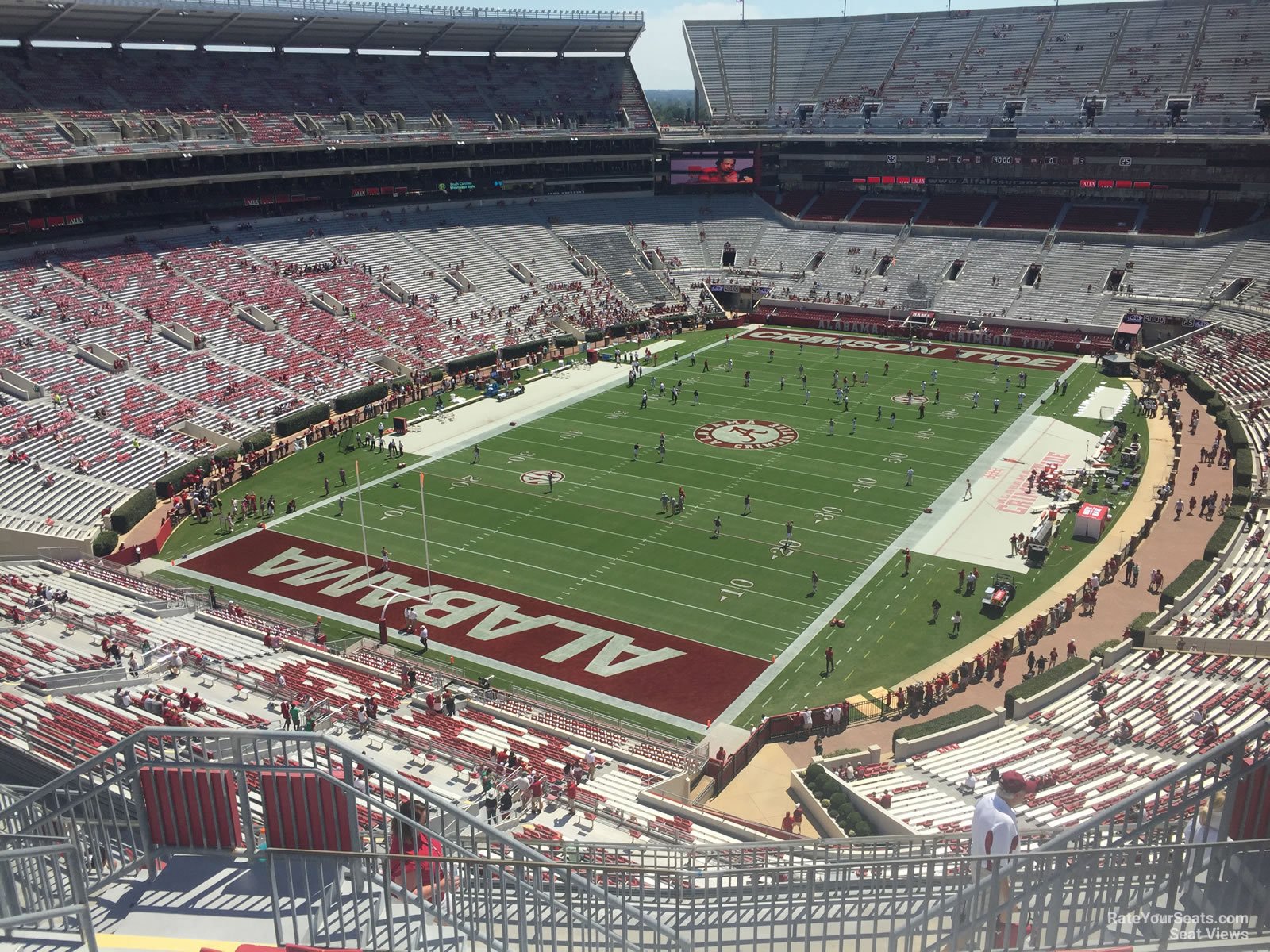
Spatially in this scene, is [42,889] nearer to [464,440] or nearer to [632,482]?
[632,482]

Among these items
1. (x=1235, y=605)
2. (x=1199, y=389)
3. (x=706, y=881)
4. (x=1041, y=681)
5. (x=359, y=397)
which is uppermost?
(x=1199, y=389)

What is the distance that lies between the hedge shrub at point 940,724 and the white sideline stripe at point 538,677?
4267 millimetres

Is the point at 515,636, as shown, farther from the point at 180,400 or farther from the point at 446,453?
the point at 180,400

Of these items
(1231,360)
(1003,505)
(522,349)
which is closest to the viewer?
(1003,505)

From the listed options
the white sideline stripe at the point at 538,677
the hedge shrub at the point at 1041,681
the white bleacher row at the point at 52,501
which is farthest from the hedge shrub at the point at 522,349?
the hedge shrub at the point at 1041,681

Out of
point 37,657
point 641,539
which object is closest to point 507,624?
point 641,539

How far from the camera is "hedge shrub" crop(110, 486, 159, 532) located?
1283 inches

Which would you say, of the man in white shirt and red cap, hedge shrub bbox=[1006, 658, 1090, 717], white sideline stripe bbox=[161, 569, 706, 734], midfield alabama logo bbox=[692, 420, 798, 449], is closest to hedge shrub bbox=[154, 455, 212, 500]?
white sideline stripe bbox=[161, 569, 706, 734]

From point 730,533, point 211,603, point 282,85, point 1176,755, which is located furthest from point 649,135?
point 1176,755

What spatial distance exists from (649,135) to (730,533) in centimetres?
5186

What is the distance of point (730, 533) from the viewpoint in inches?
1270

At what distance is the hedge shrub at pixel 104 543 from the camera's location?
102ft

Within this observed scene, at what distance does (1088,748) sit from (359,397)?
34457 mm

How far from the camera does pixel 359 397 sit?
1789 inches
